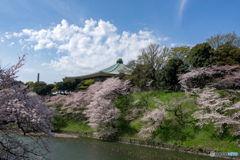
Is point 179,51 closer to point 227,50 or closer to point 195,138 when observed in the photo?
point 227,50

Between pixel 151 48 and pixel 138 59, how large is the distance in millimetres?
2832

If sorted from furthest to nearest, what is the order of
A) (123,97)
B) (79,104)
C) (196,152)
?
1. (79,104)
2. (123,97)
3. (196,152)

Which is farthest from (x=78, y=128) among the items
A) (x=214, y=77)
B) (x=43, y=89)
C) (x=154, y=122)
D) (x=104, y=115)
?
(x=214, y=77)

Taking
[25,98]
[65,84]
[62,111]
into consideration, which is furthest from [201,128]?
[65,84]

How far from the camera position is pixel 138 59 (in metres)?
27.9

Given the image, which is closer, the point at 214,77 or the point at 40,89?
the point at 214,77

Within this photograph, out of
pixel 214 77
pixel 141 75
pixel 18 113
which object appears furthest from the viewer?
pixel 141 75

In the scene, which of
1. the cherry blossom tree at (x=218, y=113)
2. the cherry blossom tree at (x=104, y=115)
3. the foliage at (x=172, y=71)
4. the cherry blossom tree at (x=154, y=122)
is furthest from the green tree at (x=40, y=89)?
the cherry blossom tree at (x=218, y=113)

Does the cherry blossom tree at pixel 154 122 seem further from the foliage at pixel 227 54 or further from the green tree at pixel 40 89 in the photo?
the green tree at pixel 40 89

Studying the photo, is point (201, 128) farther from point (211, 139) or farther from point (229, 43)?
point (229, 43)

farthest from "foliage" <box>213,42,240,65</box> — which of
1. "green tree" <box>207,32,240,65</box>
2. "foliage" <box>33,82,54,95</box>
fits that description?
"foliage" <box>33,82,54,95</box>

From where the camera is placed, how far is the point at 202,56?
19359 mm

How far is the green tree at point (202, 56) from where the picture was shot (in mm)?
18984

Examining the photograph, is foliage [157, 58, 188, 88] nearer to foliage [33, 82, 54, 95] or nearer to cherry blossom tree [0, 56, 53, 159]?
cherry blossom tree [0, 56, 53, 159]
